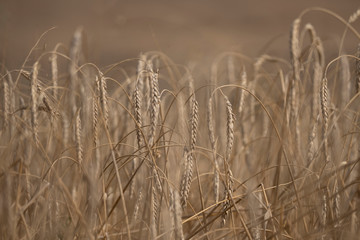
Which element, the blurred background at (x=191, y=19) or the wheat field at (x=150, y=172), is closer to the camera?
the wheat field at (x=150, y=172)

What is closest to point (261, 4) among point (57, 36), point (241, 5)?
point (241, 5)

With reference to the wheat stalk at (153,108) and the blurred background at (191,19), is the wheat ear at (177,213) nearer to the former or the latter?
the wheat stalk at (153,108)

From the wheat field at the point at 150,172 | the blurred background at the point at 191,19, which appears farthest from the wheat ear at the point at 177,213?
the blurred background at the point at 191,19

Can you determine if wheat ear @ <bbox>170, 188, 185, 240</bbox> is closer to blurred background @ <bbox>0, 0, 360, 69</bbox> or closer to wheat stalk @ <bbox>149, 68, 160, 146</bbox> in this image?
wheat stalk @ <bbox>149, 68, 160, 146</bbox>

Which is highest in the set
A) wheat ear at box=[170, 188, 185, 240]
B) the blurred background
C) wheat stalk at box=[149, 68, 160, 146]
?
the blurred background

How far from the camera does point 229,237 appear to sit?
1.80 metres

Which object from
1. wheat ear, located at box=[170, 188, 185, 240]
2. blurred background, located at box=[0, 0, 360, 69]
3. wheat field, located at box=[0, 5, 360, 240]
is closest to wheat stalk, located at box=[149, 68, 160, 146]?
wheat field, located at box=[0, 5, 360, 240]

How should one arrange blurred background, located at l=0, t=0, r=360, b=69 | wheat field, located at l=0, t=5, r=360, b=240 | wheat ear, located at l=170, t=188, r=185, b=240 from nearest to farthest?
wheat ear, located at l=170, t=188, r=185, b=240 < wheat field, located at l=0, t=5, r=360, b=240 < blurred background, located at l=0, t=0, r=360, b=69

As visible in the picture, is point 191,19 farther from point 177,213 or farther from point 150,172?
point 177,213

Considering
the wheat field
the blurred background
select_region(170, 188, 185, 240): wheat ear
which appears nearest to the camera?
select_region(170, 188, 185, 240): wheat ear

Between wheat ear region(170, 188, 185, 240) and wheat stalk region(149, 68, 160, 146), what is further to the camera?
wheat stalk region(149, 68, 160, 146)

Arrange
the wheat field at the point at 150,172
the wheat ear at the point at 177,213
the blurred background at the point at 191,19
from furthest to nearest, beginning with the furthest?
the blurred background at the point at 191,19 → the wheat field at the point at 150,172 → the wheat ear at the point at 177,213

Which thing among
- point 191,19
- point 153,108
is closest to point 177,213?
point 153,108

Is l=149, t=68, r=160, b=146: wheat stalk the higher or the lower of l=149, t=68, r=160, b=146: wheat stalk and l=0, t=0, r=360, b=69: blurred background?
the lower
